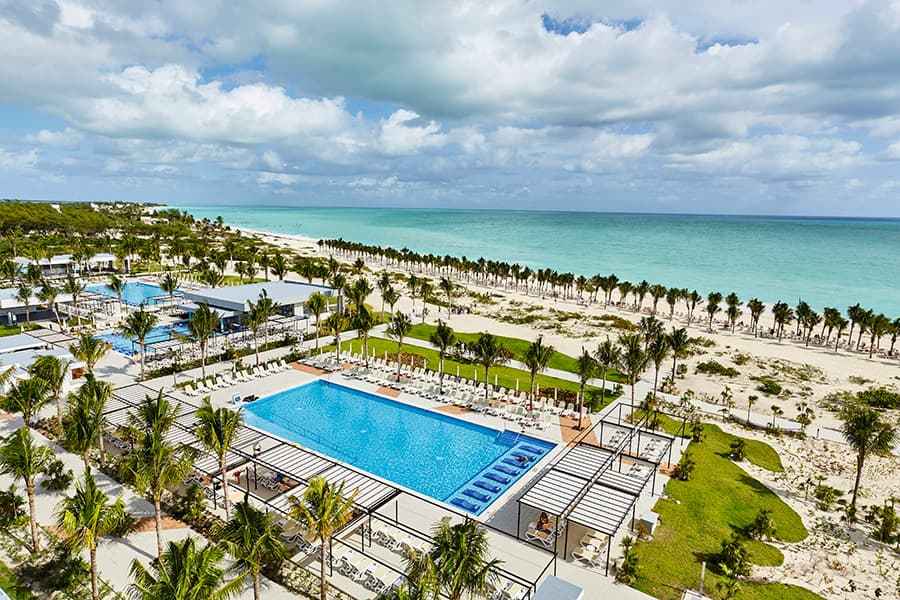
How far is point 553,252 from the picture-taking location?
144m

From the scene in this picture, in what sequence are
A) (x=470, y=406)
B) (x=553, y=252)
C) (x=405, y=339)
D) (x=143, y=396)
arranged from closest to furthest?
1. (x=143, y=396)
2. (x=470, y=406)
3. (x=405, y=339)
4. (x=553, y=252)

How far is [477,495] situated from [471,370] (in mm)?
17483

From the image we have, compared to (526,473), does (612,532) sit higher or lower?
higher

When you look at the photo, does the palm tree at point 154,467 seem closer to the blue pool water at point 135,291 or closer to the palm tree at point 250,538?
the palm tree at point 250,538

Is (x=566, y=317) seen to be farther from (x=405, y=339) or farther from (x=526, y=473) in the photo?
(x=526, y=473)

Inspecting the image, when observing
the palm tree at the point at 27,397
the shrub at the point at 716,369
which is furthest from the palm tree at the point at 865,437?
the palm tree at the point at 27,397

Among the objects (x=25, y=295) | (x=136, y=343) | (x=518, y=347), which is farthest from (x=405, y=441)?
(x=25, y=295)

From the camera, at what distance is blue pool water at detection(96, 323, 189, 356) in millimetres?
42312

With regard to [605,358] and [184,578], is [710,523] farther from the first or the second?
[184,578]

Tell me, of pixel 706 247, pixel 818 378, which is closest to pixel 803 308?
pixel 818 378

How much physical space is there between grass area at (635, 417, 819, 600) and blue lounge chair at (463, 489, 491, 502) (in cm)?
694

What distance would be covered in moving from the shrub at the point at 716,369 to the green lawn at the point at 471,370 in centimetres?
Result: 1231

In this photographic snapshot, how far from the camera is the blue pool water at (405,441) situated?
2453 cm

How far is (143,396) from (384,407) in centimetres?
1445
